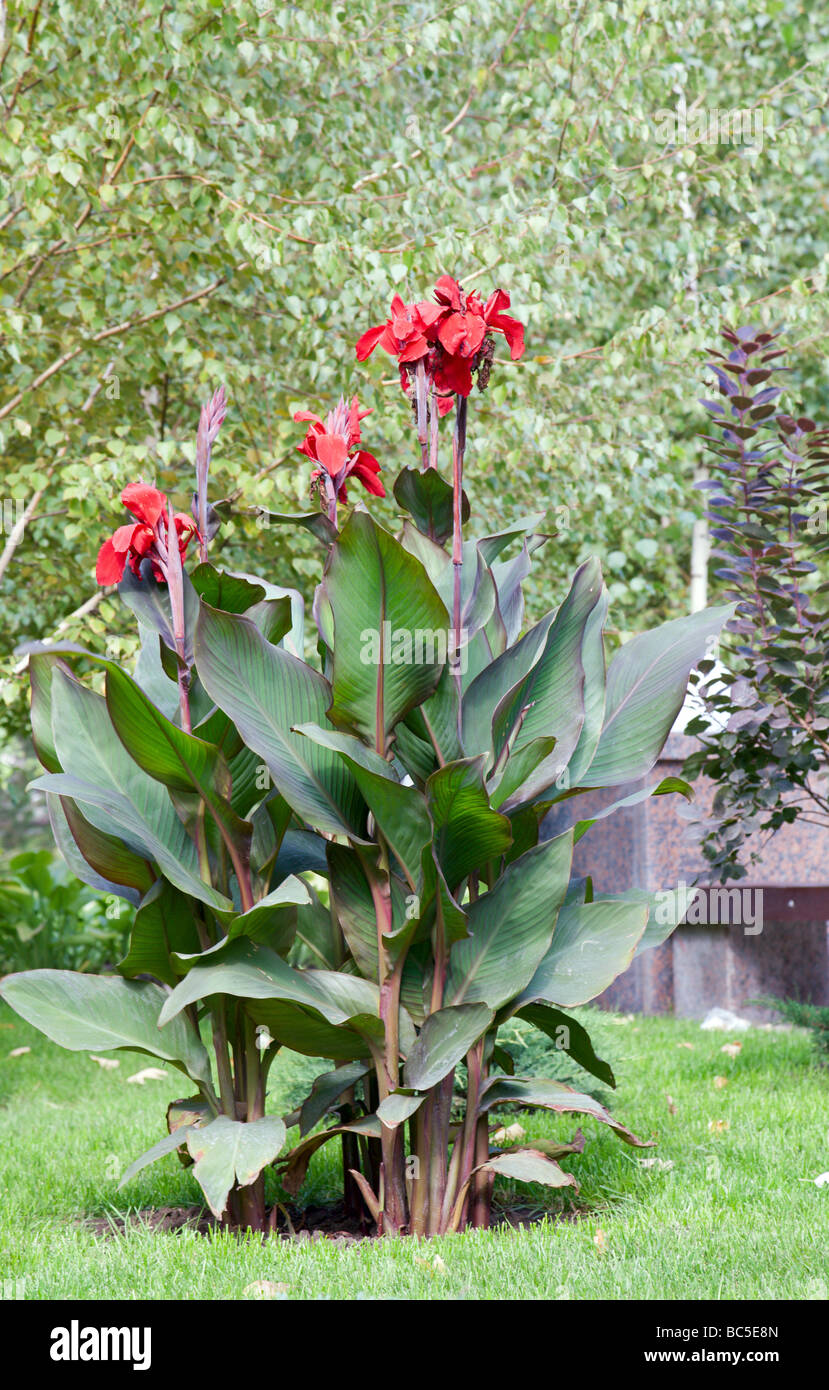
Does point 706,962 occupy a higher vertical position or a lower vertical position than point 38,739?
lower

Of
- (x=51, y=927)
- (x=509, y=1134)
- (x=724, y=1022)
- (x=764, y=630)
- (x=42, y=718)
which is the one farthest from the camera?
(x=51, y=927)

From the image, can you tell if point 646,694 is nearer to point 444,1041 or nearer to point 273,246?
point 444,1041

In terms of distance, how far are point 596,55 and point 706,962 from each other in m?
4.49

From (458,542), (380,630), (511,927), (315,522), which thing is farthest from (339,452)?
(511,927)

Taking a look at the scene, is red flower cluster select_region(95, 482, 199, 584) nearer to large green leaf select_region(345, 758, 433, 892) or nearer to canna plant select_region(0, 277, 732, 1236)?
canna plant select_region(0, 277, 732, 1236)

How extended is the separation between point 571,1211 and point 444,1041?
78cm

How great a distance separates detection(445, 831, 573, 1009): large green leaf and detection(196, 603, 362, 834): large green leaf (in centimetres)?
34

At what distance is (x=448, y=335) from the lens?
8.16ft

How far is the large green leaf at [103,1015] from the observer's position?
8.58ft

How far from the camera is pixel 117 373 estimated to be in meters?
5.83

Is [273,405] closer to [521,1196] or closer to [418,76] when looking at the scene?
[418,76]

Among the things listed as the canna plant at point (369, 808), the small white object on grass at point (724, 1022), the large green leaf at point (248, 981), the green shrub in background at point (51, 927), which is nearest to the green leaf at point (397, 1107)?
the canna plant at point (369, 808)

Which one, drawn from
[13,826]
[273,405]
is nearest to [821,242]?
[273,405]

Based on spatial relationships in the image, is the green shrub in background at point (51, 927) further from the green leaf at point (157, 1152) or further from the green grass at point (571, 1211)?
the green leaf at point (157, 1152)
